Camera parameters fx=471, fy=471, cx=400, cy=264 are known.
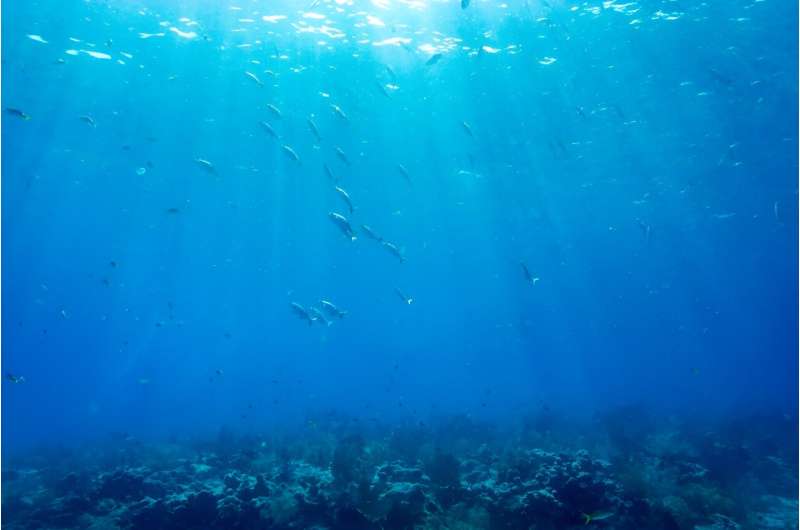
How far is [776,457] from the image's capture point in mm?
17109

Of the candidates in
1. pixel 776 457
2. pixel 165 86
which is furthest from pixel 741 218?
pixel 165 86

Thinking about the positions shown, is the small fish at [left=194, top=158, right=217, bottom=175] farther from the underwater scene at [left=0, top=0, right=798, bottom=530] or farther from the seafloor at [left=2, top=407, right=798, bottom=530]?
the seafloor at [left=2, top=407, right=798, bottom=530]

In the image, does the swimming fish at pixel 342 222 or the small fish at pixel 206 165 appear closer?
the swimming fish at pixel 342 222

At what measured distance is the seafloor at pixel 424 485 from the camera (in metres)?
10.1

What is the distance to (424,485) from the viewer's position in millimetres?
11758

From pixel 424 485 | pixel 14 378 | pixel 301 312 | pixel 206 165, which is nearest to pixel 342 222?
pixel 301 312

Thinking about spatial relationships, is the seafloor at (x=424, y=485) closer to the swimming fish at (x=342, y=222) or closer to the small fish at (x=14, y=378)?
the small fish at (x=14, y=378)

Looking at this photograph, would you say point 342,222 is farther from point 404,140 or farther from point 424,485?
point 404,140

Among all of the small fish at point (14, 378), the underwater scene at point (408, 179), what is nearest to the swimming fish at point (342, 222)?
the underwater scene at point (408, 179)

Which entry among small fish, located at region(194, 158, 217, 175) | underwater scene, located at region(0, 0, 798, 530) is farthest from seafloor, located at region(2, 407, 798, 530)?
small fish, located at region(194, 158, 217, 175)

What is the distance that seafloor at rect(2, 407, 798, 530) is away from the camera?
10.1 metres

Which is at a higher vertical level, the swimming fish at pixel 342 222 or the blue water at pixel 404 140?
the blue water at pixel 404 140

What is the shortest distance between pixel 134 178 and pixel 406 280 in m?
42.8

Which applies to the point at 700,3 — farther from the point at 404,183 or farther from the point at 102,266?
the point at 102,266
